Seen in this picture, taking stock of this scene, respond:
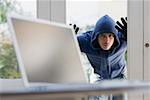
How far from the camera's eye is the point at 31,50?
145 centimetres

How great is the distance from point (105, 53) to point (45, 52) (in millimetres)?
1640

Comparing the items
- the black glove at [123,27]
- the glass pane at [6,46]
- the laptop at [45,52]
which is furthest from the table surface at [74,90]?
the black glove at [123,27]

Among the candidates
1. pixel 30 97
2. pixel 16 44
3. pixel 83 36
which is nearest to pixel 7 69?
pixel 83 36

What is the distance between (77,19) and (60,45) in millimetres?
1496

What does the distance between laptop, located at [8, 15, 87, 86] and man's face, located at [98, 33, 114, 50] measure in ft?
4.27

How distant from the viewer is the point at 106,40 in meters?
3.04

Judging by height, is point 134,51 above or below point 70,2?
below

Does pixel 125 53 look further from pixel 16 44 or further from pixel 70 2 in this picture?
pixel 16 44

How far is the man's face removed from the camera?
9.95 feet

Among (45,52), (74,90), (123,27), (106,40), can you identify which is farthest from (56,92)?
(123,27)

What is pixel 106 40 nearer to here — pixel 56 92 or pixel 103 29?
pixel 103 29

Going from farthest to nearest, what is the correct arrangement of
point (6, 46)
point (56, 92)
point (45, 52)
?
1. point (6, 46)
2. point (45, 52)
3. point (56, 92)

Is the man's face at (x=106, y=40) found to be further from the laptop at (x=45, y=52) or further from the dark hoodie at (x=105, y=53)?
the laptop at (x=45, y=52)

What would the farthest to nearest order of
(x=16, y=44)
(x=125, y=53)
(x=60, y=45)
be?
(x=125, y=53)
(x=60, y=45)
(x=16, y=44)
